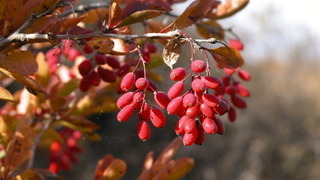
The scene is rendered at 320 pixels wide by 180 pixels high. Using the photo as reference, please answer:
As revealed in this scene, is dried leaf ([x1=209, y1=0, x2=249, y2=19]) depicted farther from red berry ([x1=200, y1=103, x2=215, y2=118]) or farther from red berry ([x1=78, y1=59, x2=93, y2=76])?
red berry ([x1=200, y1=103, x2=215, y2=118])

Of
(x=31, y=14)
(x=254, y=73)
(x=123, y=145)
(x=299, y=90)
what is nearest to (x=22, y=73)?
(x=31, y=14)

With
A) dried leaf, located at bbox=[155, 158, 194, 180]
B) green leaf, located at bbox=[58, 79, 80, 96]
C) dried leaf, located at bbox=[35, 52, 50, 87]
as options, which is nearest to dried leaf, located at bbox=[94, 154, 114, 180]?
dried leaf, located at bbox=[155, 158, 194, 180]

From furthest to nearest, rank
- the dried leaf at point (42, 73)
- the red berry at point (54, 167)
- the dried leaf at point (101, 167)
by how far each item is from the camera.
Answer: the red berry at point (54, 167), the dried leaf at point (42, 73), the dried leaf at point (101, 167)

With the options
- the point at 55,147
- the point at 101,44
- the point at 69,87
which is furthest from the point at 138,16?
the point at 55,147

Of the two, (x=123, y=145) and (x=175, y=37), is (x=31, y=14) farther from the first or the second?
(x=123, y=145)

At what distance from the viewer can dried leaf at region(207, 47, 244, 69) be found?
25.7 inches

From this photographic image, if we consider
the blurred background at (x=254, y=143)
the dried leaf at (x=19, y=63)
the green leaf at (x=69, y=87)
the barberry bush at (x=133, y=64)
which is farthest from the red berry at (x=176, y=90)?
the blurred background at (x=254, y=143)

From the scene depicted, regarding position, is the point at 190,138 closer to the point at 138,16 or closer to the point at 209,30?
the point at 138,16

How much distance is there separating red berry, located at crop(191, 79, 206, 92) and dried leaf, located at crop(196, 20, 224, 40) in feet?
1.40

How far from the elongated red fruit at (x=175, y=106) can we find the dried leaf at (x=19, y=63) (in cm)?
25

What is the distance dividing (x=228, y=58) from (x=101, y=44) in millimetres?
220

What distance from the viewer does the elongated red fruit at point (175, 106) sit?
2.07ft

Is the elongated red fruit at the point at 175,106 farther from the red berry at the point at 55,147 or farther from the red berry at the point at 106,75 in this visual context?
the red berry at the point at 55,147

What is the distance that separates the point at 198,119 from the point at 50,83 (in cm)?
70
